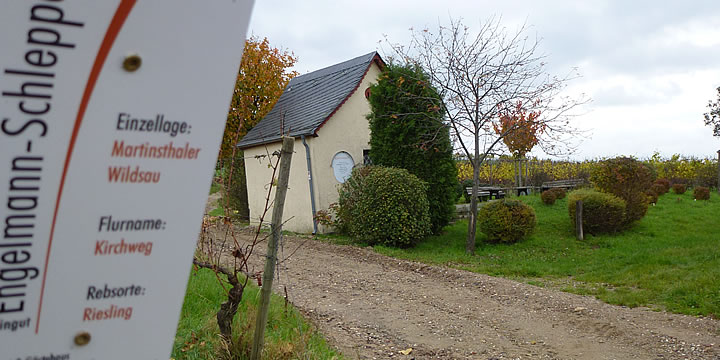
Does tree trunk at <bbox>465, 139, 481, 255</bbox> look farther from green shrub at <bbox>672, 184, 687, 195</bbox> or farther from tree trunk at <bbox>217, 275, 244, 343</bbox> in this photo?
green shrub at <bbox>672, 184, 687, 195</bbox>

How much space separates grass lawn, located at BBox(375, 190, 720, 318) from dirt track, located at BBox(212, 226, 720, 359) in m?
0.66

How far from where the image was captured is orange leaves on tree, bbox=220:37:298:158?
2618 cm

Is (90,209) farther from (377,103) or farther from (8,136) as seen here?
(377,103)

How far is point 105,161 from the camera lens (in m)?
1.36

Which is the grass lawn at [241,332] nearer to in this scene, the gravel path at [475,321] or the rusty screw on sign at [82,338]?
the gravel path at [475,321]

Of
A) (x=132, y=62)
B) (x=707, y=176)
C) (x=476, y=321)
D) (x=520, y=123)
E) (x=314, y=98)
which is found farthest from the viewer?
(x=707, y=176)

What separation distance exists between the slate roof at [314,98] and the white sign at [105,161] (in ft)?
42.4

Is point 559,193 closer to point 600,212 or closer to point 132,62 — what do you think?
point 600,212

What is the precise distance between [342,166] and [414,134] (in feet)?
9.06

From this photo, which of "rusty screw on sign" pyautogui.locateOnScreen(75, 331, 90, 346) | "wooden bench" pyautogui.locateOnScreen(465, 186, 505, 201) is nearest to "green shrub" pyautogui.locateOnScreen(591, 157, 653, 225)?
"wooden bench" pyautogui.locateOnScreen(465, 186, 505, 201)

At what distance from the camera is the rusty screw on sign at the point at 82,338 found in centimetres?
142

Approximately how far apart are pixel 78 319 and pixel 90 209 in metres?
0.30

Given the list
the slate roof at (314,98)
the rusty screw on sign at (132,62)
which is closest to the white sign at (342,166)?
the slate roof at (314,98)

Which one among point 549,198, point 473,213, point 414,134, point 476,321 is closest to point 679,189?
point 549,198
